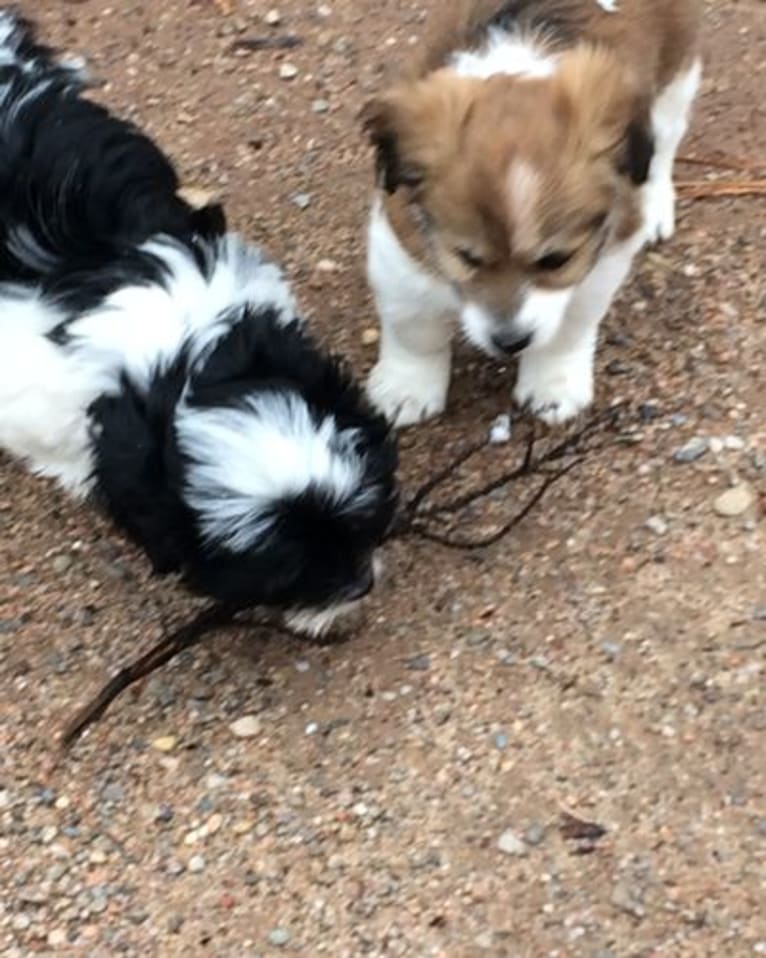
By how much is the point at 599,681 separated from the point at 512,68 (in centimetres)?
136

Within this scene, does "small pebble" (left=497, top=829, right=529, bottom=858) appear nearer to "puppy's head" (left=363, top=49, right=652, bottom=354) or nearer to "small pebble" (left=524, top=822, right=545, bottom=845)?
"small pebble" (left=524, top=822, right=545, bottom=845)

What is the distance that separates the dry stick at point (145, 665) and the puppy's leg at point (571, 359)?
0.96 metres

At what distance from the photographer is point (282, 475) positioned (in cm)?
298

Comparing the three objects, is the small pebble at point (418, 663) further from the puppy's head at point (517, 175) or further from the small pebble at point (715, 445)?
the small pebble at point (715, 445)

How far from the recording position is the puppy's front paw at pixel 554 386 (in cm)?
399

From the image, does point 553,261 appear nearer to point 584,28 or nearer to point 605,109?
point 605,109

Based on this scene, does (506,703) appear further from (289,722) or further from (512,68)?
(512,68)

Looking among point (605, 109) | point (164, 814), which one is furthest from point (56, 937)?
point (605, 109)

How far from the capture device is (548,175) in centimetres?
327

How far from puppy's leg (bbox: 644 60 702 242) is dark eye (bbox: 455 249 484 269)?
30.6 inches

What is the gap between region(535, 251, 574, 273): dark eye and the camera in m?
3.38

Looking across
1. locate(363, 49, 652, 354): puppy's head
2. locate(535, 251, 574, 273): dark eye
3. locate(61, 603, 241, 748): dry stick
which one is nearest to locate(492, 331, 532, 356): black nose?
locate(363, 49, 652, 354): puppy's head

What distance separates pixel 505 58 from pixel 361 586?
1.24 m

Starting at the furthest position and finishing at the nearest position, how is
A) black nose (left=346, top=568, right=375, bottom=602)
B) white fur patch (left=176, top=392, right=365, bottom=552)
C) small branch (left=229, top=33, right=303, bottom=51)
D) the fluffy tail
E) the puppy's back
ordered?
small branch (left=229, top=33, right=303, bottom=51) → the fluffy tail → the puppy's back → black nose (left=346, top=568, right=375, bottom=602) → white fur patch (left=176, top=392, right=365, bottom=552)
